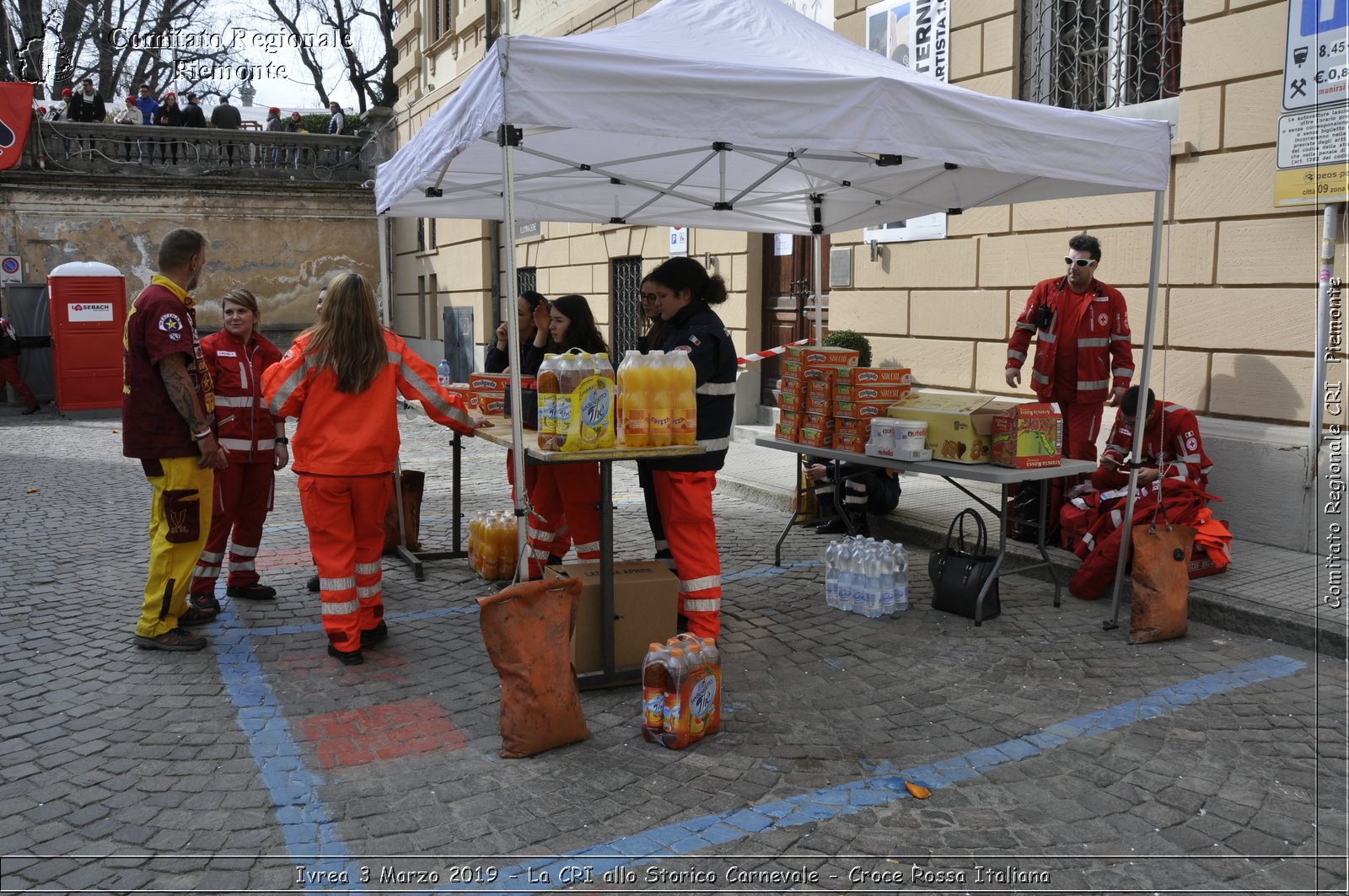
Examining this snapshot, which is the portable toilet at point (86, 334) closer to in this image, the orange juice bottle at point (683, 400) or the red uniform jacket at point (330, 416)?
the red uniform jacket at point (330, 416)

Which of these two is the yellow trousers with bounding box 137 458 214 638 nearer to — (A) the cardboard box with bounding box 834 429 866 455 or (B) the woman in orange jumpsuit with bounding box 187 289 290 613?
(B) the woman in orange jumpsuit with bounding box 187 289 290 613

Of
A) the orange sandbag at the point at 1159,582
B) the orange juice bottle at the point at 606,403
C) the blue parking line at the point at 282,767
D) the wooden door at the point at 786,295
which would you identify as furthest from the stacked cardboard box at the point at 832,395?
the wooden door at the point at 786,295

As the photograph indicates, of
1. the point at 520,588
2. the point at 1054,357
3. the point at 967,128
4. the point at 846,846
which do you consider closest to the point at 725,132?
Result: the point at 967,128

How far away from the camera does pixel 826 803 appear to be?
3.43 metres

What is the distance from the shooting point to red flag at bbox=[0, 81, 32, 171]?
18.5m

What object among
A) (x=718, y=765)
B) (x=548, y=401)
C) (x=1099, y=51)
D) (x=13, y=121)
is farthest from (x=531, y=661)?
(x=13, y=121)

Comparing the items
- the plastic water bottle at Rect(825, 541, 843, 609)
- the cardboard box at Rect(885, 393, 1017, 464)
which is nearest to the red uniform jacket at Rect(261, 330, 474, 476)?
the plastic water bottle at Rect(825, 541, 843, 609)

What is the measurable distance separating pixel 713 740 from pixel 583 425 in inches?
53.6

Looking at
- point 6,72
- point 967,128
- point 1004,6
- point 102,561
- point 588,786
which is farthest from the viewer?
point 6,72

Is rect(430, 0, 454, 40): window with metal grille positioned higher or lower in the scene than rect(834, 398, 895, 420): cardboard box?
higher

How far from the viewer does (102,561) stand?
22.3 feet

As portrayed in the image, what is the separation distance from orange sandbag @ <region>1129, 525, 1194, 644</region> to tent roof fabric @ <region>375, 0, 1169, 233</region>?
5.78 feet

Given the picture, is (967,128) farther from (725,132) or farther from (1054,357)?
(1054,357)

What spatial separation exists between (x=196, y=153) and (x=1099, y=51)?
2043 cm
